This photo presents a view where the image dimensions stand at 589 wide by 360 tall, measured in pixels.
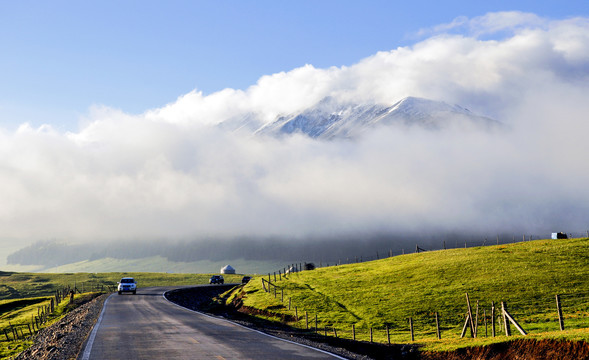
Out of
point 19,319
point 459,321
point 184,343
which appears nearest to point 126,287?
point 19,319

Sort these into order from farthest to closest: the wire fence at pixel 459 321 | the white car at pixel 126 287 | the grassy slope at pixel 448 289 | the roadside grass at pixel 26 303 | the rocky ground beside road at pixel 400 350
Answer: the white car at pixel 126 287 → the roadside grass at pixel 26 303 → the grassy slope at pixel 448 289 → the wire fence at pixel 459 321 → the rocky ground beside road at pixel 400 350

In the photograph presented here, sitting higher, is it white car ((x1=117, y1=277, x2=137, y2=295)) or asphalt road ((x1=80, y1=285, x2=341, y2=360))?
white car ((x1=117, y1=277, x2=137, y2=295))

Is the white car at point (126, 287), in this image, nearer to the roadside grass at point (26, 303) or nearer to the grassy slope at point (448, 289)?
the roadside grass at point (26, 303)

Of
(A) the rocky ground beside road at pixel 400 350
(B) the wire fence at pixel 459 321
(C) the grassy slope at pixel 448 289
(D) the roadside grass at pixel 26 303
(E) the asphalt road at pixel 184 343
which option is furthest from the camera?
(D) the roadside grass at pixel 26 303

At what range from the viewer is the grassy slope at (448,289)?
52.7 m

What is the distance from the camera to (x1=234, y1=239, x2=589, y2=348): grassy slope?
5269 cm

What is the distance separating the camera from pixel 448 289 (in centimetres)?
6506

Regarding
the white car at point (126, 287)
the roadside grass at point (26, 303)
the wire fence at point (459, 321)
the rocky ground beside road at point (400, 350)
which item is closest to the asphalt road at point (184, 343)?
the rocky ground beside road at point (400, 350)

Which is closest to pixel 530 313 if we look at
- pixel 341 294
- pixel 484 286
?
pixel 484 286

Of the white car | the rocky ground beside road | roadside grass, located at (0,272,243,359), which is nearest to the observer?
the rocky ground beside road

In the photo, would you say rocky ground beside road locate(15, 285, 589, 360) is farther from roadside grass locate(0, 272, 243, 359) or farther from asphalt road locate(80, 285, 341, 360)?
roadside grass locate(0, 272, 243, 359)

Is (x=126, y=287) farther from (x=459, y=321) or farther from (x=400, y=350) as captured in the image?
(x=400, y=350)

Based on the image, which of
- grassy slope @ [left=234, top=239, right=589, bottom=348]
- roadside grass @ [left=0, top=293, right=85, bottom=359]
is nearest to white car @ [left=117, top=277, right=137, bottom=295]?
roadside grass @ [left=0, top=293, right=85, bottom=359]

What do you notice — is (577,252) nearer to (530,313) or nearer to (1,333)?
(530,313)
